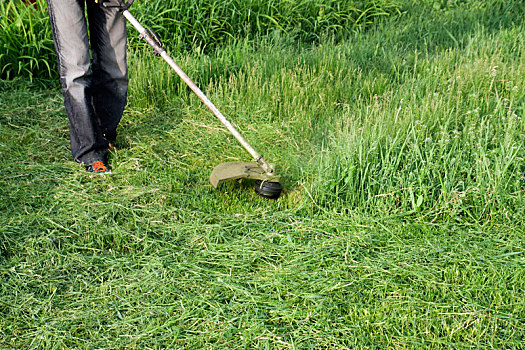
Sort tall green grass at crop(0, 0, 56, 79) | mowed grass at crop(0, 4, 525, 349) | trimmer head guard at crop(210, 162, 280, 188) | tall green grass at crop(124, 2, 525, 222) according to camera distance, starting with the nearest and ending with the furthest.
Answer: mowed grass at crop(0, 4, 525, 349) → tall green grass at crop(124, 2, 525, 222) → trimmer head guard at crop(210, 162, 280, 188) → tall green grass at crop(0, 0, 56, 79)

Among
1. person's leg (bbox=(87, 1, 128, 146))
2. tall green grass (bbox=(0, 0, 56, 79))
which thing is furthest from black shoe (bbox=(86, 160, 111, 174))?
tall green grass (bbox=(0, 0, 56, 79))

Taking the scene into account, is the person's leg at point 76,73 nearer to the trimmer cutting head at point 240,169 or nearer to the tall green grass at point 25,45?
the trimmer cutting head at point 240,169

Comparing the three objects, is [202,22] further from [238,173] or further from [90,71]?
[238,173]

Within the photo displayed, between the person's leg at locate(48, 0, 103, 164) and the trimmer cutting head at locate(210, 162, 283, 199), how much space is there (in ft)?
2.92

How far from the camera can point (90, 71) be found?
11.7 feet

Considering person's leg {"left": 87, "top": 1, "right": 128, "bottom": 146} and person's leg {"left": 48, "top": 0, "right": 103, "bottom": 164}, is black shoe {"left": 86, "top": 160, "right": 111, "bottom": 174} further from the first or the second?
person's leg {"left": 87, "top": 1, "right": 128, "bottom": 146}

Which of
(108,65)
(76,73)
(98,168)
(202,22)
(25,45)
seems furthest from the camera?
(202,22)

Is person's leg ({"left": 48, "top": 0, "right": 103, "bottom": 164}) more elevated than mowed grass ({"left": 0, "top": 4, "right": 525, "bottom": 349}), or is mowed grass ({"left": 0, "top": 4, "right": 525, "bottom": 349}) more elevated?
person's leg ({"left": 48, "top": 0, "right": 103, "bottom": 164})

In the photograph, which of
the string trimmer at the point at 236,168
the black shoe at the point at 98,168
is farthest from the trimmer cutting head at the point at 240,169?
the black shoe at the point at 98,168

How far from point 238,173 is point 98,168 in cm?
98

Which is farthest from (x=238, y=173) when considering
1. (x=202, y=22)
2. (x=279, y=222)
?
(x=202, y=22)

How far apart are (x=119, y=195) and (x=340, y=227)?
53.7 inches

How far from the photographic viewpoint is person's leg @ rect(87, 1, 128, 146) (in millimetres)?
3654

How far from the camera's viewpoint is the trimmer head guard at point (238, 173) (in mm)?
3314
